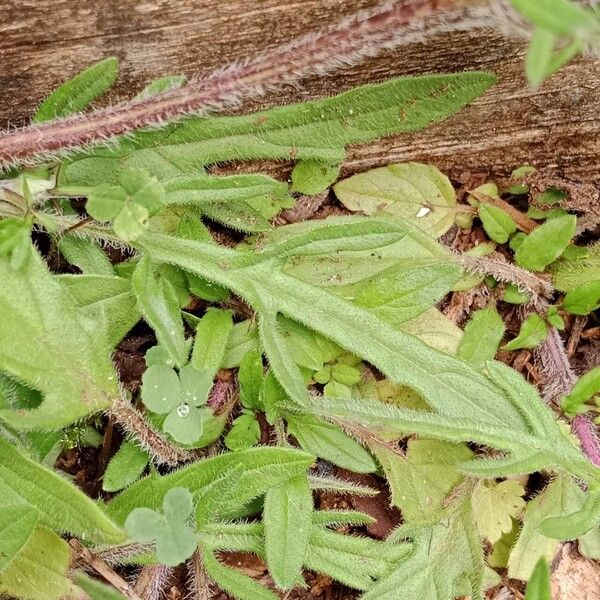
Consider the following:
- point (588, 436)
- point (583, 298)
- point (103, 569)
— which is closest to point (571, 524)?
point (588, 436)

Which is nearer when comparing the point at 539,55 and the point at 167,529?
the point at 539,55

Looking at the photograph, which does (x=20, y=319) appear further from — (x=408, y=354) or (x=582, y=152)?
(x=582, y=152)

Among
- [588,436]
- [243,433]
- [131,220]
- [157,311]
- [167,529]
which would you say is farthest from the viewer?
[588,436]

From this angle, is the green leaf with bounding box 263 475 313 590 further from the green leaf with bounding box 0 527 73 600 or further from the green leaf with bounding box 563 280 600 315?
the green leaf with bounding box 563 280 600 315

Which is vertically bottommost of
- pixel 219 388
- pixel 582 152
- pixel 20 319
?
pixel 219 388

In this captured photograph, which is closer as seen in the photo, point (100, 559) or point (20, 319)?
point (20, 319)

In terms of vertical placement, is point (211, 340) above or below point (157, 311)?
below

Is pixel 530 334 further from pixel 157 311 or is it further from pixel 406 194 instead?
pixel 157 311

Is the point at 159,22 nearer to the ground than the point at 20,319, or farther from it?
farther from it

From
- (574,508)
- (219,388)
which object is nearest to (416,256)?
(219,388)
